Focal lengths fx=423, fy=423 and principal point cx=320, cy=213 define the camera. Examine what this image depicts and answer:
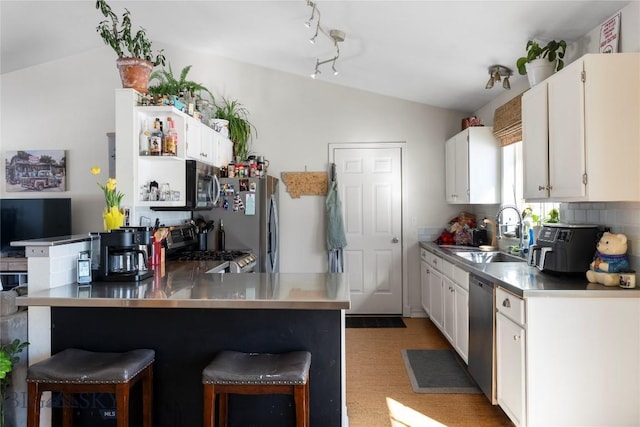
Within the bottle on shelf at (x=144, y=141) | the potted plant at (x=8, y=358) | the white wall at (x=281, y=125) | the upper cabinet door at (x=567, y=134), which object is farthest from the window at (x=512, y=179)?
the potted plant at (x=8, y=358)

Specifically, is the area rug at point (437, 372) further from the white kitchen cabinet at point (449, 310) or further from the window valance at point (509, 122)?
the window valance at point (509, 122)

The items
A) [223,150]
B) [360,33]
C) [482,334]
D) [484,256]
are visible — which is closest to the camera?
[482,334]

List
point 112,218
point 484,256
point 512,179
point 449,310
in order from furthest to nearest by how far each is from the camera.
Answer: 1. point 512,179
2. point 484,256
3. point 449,310
4. point 112,218

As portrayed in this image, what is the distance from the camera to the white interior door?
16.3ft

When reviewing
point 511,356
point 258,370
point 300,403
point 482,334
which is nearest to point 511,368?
point 511,356

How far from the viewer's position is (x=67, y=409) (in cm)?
205

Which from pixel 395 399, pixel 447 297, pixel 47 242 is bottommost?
pixel 395 399

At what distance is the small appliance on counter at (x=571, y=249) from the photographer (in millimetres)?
2420

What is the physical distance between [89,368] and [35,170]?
13.0ft

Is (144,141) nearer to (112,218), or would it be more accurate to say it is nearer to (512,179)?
(112,218)

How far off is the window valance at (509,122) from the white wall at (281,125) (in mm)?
1093

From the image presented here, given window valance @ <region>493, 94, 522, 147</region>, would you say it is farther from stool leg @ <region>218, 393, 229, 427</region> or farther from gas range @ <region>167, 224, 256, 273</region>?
stool leg @ <region>218, 393, 229, 427</region>

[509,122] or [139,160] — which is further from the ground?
[509,122]

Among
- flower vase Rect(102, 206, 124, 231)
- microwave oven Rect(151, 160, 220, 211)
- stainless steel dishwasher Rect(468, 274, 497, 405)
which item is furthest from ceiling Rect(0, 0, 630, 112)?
flower vase Rect(102, 206, 124, 231)
